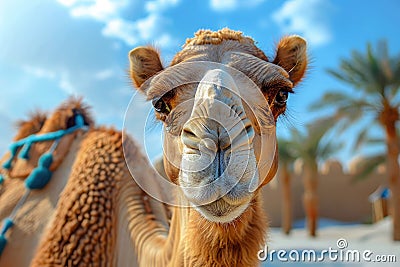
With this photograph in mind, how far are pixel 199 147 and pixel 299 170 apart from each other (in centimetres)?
2457

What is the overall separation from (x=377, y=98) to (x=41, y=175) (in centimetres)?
1135

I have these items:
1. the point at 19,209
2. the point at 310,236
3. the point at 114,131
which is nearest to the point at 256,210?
the point at 114,131

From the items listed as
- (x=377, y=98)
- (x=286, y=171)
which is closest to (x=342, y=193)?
(x=286, y=171)

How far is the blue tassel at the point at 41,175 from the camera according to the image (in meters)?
3.16

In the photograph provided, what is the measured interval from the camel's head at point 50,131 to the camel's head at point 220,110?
45.8 inches

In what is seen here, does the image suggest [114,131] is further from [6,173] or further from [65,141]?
[6,173]

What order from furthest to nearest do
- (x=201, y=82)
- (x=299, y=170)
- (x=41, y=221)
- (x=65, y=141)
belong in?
1. (x=299, y=170)
2. (x=65, y=141)
3. (x=41, y=221)
4. (x=201, y=82)

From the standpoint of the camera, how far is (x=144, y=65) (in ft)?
7.87

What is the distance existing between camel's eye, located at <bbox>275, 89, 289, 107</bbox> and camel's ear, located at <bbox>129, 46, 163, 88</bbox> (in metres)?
0.65

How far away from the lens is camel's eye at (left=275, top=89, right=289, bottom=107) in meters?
2.10

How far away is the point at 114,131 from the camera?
3.07 m

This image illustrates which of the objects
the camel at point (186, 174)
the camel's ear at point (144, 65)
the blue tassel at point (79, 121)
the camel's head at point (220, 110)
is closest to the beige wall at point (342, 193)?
the blue tassel at point (79, 121)

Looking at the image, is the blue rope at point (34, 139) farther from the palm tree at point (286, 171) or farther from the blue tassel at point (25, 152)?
the palm tree at point (286, 171)

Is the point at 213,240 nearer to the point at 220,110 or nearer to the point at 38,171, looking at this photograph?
the point at 220,110
